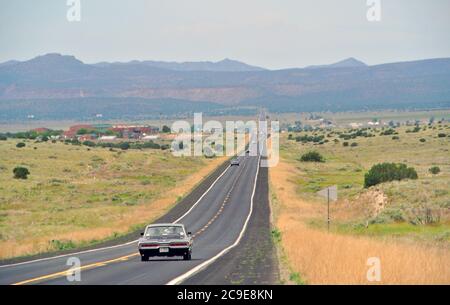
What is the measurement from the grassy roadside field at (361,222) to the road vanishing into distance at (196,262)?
49.4 inches

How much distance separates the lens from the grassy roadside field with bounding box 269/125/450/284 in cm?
2312

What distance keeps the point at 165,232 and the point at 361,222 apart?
20.7 m

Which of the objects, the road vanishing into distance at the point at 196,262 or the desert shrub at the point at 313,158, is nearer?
the road vanishing into distance at the point at 196,262

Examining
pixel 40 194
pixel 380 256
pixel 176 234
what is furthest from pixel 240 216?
pixel 380 256

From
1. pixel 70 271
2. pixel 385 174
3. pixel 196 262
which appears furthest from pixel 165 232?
pixel 385 174

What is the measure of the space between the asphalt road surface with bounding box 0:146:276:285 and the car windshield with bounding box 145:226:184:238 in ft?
2.99

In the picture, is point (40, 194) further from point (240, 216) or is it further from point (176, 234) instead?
point (176, 234)

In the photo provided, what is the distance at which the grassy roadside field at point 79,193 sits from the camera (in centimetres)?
5244

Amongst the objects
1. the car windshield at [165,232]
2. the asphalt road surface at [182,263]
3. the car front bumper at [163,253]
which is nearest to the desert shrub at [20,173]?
the asphalt road surface at [182,263]

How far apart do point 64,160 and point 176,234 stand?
100951 mm

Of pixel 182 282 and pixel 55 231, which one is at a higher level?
Result: pixel 182 282

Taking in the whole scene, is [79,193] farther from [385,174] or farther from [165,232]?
[165,232]

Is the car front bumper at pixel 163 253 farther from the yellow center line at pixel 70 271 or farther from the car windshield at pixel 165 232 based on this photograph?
the yellow center line at pixel 70 271
